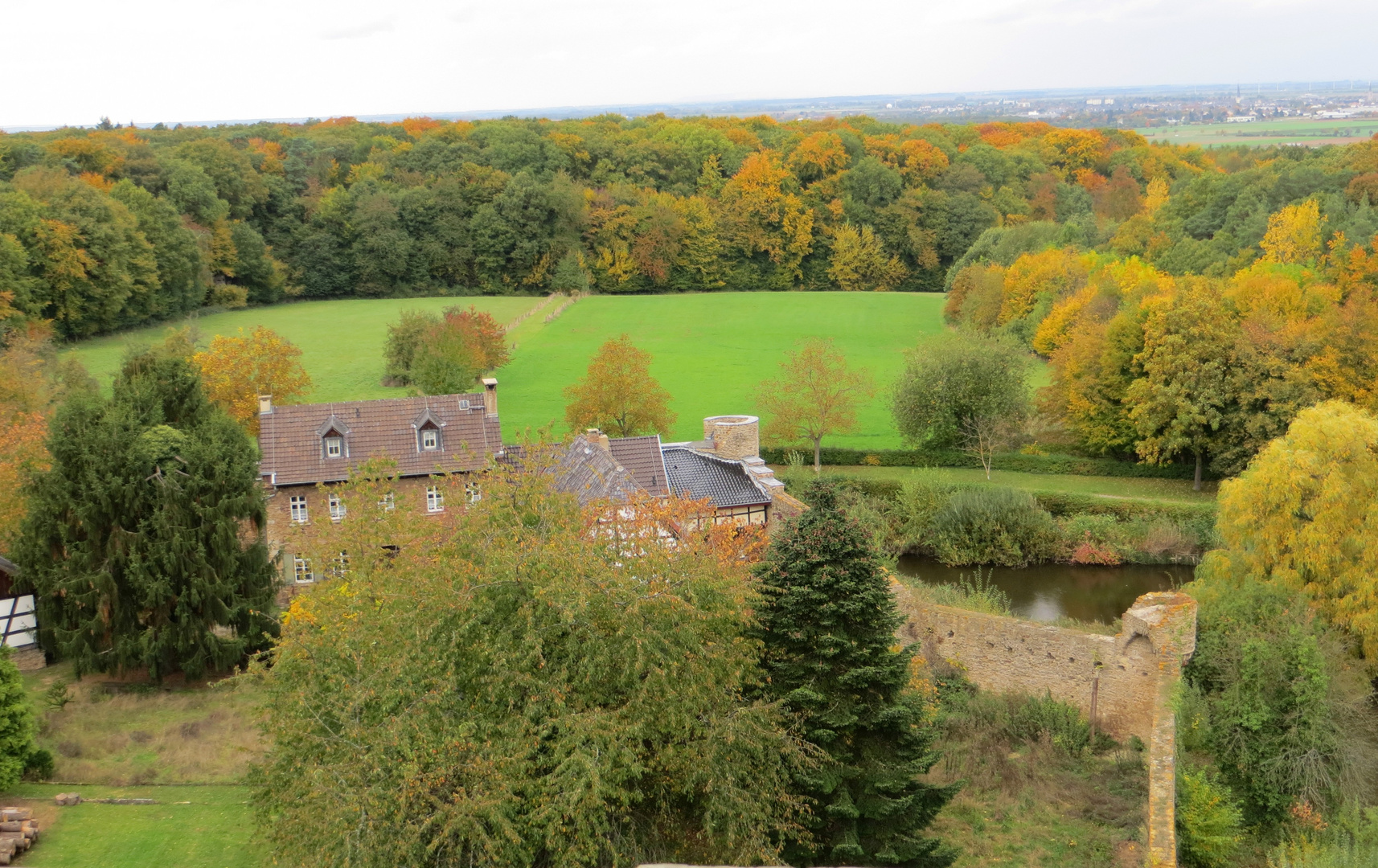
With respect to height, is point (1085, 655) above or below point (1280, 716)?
above

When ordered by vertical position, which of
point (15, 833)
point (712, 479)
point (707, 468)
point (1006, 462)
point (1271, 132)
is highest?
point (1271, 132)

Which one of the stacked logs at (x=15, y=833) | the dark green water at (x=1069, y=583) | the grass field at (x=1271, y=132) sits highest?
the grass field at (x=1271, y=132)

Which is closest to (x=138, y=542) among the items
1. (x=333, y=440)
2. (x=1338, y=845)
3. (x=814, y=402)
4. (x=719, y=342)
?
(x=333, y=440)

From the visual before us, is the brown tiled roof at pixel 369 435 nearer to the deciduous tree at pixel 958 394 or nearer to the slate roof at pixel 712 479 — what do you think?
the slate roof at pixel 712 479

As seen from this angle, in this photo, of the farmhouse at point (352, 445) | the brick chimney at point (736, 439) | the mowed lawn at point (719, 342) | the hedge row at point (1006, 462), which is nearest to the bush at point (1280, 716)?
the brick chimney at point (736, 439)

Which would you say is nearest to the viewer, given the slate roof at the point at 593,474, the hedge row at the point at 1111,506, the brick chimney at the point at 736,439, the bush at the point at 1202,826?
the bush at the point at 1202,826

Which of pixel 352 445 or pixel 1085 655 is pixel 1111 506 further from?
pixel 352 445
